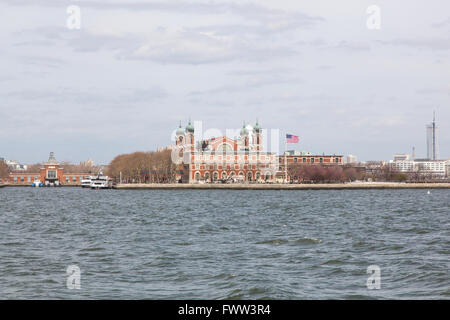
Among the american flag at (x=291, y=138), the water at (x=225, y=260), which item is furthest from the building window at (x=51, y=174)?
the water at (x=225, y=260)

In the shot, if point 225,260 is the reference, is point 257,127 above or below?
above

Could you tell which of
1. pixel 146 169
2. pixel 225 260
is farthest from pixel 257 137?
pixel 225 260

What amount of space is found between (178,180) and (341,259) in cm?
12591

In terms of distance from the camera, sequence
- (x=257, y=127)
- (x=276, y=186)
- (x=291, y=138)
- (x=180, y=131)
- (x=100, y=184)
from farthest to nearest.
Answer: (x=257, y=127) → (x=180, y=131) → (x=100, y=184) → (x=276, y=186) → (x=291, y=138)

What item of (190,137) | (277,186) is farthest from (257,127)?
(277,186)

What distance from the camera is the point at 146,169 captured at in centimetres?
14600

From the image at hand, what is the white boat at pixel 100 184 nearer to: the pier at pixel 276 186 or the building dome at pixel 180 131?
the pier at pixel 276 186

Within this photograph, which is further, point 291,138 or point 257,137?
point 257,137

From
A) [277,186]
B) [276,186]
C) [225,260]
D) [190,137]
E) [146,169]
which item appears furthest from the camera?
[190,137]

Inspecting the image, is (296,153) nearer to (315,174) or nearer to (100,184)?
(315,174)

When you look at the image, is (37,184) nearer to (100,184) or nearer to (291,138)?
(100,184)

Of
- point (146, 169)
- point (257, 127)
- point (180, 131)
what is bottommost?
point (146, 169)

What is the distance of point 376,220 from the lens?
35.5m

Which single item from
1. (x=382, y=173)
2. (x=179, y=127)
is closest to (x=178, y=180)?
(x=179, y=127)
